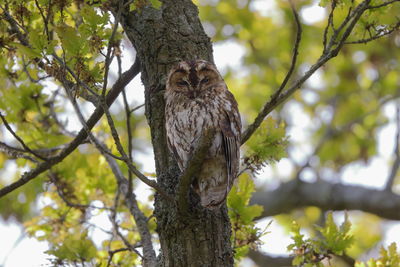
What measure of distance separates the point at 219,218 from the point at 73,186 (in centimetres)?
211

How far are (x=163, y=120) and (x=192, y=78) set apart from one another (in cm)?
33

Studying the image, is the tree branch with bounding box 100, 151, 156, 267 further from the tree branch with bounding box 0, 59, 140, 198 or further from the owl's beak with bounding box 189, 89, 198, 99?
the owl's beak with bounding box 189, 89, 198, 99

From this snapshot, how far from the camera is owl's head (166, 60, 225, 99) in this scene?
340cm

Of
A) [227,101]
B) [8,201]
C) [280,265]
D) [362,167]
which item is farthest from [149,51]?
[362,167]

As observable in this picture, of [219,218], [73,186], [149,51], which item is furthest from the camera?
[73,186]

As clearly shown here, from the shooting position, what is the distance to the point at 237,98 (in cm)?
892

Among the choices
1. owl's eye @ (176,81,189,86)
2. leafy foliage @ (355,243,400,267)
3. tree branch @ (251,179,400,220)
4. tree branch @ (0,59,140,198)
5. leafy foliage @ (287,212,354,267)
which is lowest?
leafy foliage @ (355,243,400,267)

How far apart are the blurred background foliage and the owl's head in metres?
0.36

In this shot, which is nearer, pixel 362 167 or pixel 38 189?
pixel 38 189

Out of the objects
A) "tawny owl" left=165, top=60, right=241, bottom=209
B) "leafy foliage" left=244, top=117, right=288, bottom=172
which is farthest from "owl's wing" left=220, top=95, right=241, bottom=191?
"leafy foliage" left=244, top=117, right=288, bottom=172

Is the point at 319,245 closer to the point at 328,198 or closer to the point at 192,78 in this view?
the point at 192,78

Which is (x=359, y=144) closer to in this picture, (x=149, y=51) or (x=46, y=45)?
(x=149, y=51)

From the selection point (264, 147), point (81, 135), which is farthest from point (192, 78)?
point (81, 135)

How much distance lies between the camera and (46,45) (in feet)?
8.80
